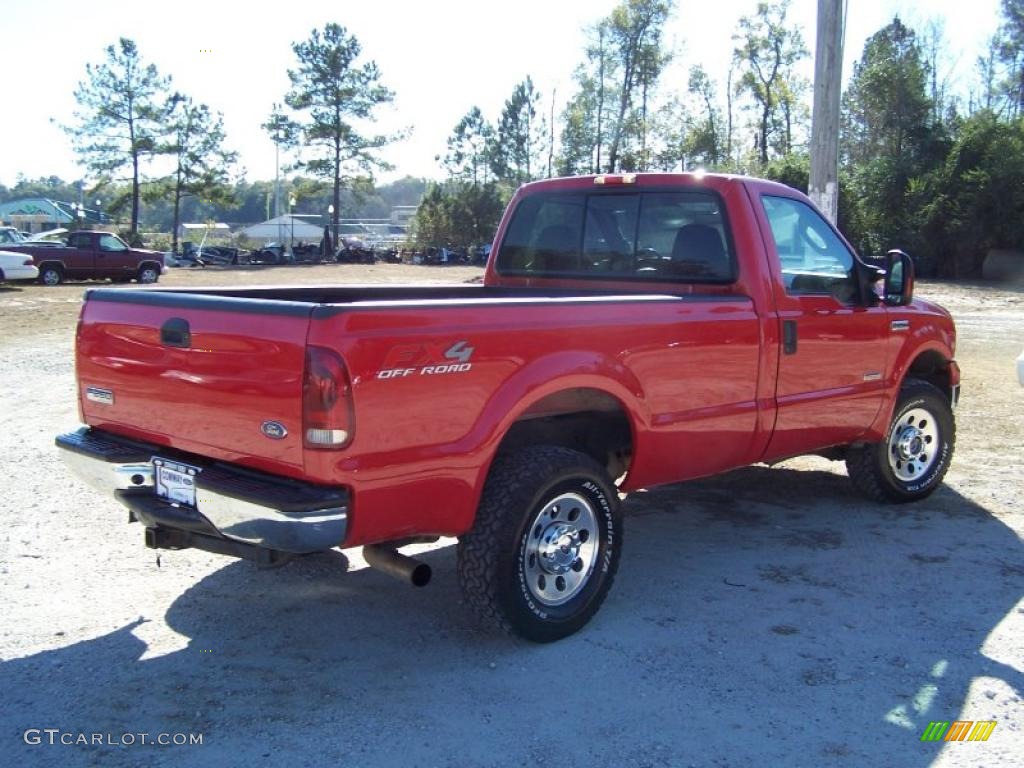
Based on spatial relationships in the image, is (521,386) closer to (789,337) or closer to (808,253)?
(789,337)

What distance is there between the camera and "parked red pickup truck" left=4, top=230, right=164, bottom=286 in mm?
27953

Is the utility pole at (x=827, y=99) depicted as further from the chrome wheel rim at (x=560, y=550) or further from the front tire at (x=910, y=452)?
the chrome wheel rim at (x=560, y=550)

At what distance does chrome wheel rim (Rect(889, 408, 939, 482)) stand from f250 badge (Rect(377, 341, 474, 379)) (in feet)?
12.2

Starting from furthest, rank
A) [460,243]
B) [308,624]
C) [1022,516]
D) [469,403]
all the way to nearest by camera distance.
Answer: [460,243], [1022,516], [308,624], [469,403]

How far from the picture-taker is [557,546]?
13.7 feet

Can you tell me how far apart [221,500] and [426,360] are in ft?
2.96

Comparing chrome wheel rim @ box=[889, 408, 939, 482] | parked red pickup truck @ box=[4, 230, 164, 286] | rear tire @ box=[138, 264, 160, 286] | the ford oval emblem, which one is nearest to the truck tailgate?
the ford oval emblem

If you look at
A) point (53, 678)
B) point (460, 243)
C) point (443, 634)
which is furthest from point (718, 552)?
point (460, 243)

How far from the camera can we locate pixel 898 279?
19.1 ft

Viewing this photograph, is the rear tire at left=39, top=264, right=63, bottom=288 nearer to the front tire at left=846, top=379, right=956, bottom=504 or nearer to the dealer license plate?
the front tire at left=846, top=379, right=956, bottom=504

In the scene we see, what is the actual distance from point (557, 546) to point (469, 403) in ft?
2.83

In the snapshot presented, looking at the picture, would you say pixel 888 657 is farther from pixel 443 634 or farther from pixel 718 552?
pixel 443 634

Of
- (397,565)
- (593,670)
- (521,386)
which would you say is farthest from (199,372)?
(593,670)

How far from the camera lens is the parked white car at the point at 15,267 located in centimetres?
2530
